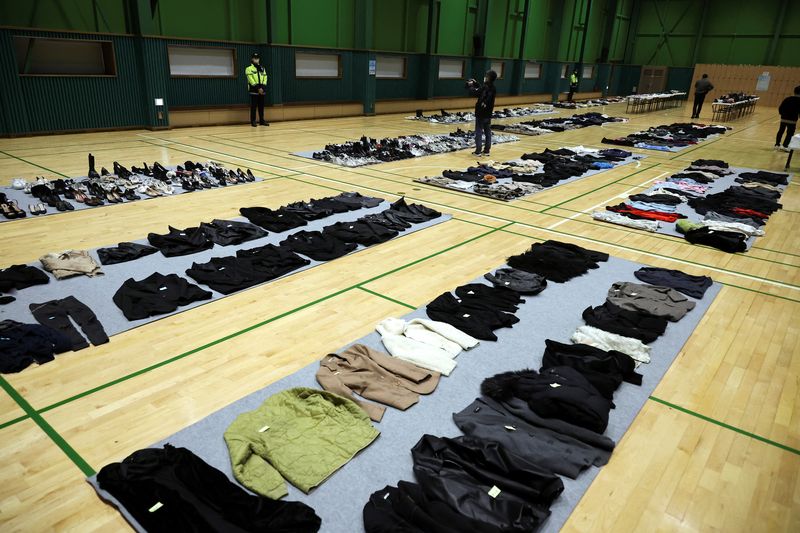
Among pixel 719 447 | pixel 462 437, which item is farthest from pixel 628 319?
pixel 462 437

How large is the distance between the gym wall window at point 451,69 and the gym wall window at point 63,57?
15361 millimetres

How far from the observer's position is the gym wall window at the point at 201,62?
Answer: 16.3 m

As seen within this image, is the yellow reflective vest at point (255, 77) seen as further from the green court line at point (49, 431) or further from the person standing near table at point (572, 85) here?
the person standing near table at point (572, 85)

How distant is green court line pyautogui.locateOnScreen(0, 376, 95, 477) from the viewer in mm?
3285

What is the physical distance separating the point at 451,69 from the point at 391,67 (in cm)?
429

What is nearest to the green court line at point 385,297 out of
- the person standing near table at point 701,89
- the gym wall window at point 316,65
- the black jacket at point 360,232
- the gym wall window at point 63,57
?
the black jacket at point 360,232

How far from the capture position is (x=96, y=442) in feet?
11.4

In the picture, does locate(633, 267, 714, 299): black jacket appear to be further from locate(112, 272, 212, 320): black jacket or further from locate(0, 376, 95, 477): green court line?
locate(0, 376, 95, 477): green court line

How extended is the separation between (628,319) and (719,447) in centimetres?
182

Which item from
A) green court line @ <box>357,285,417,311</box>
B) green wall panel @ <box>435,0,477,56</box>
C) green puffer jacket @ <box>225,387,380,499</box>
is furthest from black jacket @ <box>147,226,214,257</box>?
green wall panel @ <box>435,0,477,56</box>

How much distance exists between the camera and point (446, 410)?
3945 millimetres

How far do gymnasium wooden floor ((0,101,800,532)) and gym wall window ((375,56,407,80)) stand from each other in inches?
576

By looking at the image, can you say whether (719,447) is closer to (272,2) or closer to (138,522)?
(138,522)

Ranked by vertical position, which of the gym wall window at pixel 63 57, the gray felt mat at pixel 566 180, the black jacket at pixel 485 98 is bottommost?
the gray felt mat at pixel 566 180
